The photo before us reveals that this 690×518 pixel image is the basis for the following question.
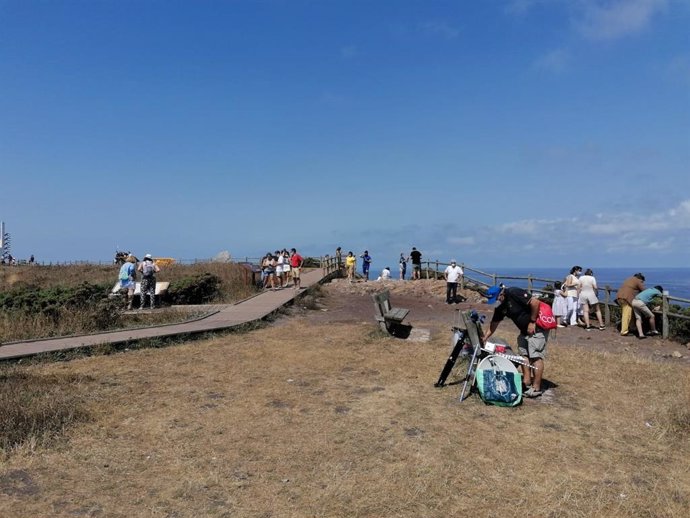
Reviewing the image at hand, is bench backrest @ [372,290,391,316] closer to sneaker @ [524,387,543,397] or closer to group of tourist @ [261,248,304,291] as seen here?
sneaker @ [524,387,543,397]

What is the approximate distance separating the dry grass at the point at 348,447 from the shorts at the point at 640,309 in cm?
395

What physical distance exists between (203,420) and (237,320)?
668 centimetres

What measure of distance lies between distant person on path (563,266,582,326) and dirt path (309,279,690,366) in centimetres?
49

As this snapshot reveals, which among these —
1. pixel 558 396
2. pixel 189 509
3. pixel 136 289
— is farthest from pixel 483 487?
pixel 136 289

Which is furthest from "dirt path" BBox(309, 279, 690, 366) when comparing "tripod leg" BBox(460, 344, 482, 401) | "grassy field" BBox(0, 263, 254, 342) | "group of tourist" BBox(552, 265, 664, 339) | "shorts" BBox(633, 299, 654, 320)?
"grassy field" BBox(0, 263, 254, 342)

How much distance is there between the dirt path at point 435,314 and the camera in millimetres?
11086

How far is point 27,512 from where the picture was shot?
12.7 feet

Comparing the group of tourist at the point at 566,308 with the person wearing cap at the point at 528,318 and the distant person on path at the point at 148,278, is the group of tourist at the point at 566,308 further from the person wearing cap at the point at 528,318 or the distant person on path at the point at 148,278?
the distant person on path at the point at 148,278

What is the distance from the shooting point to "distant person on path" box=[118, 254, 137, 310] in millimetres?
14539

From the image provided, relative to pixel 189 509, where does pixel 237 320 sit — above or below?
above

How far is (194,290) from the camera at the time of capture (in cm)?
1684

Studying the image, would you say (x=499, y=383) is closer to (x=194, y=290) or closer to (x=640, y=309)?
(x=640, y=309)

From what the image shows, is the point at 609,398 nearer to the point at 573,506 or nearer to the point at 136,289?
the point at 573,506

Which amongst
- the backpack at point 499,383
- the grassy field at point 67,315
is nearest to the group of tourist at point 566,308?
the backpack at point 499,383
